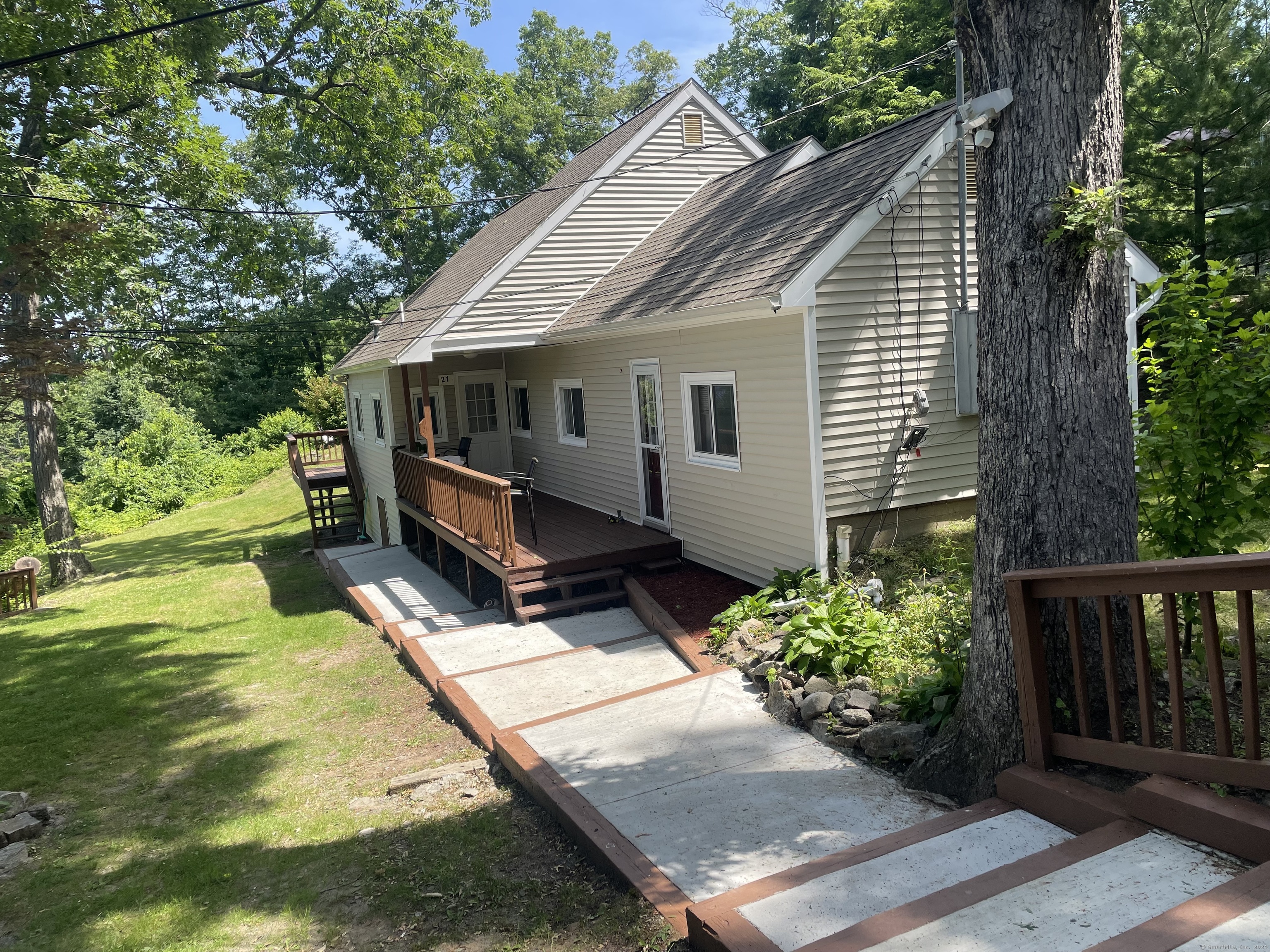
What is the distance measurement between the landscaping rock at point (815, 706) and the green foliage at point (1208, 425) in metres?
2.28

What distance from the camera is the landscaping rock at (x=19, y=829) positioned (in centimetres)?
588

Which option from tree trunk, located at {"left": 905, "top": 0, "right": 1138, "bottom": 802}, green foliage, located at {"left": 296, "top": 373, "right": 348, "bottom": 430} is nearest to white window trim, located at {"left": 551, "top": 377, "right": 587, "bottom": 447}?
tree trunk, located at {"left": 905, "top": 0, "right": 1138, "bottom": 802}

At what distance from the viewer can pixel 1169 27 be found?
1263 centimetres

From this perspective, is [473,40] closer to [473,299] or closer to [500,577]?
[473,299]

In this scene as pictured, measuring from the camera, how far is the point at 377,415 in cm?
1762

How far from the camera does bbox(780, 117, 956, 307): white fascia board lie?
7.92m

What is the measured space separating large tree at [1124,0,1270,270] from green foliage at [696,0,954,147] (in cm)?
450

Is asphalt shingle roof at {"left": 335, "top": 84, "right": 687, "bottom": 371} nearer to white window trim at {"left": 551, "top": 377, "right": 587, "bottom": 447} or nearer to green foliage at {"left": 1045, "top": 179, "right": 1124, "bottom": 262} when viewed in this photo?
white window trim at {"left": 551, "top": 377, "right": 587, "bottom": 447}

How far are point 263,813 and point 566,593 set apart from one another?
4706 millimetres

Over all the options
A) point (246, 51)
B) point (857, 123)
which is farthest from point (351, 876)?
point (857, 123)

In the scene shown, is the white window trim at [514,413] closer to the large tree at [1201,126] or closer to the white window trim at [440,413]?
the white window trim at [440,413]

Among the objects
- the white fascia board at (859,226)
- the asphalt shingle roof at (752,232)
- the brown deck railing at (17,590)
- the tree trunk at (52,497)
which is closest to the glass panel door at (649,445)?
the asphalt shingle roof at (752,232)

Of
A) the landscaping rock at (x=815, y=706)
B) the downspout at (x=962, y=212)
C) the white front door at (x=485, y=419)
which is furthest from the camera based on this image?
the white front door at (x=485, y=419)

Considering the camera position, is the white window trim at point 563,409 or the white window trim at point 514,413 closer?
the white window trim at point 563,409
